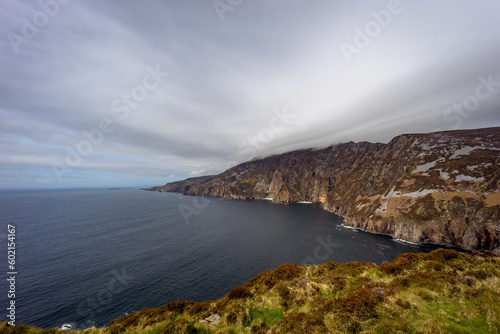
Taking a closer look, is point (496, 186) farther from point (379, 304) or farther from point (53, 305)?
point (53, 305)

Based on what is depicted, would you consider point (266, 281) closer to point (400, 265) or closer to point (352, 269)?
point (352, 269)

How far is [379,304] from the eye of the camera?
524 inches

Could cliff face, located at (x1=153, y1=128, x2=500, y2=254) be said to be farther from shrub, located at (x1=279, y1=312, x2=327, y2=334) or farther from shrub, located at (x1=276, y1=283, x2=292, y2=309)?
shrub, located at (x1=279, y1=312, x2=327, y2=334)

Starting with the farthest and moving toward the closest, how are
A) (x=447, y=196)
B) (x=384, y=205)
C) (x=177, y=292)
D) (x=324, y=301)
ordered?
1. (x=384, y=205)
2. (x=447, y=196)
3. (x=177, y=292)
4. (x=324, y=301)

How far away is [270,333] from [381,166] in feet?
493

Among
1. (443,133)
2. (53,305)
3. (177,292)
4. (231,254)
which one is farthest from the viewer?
(443,133)

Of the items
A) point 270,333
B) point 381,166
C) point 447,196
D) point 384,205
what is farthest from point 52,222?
point 381,166

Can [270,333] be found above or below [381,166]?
below

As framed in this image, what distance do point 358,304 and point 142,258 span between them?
64.5m

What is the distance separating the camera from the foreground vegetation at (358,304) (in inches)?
448

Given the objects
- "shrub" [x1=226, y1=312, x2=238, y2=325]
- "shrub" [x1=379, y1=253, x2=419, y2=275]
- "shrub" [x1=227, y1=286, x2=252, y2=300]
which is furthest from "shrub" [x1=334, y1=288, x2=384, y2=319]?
"shrub" [x1=227, y1=286, x2=252, y2=300]

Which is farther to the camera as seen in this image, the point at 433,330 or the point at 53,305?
the point at 53,305

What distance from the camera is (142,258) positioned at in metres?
57.4

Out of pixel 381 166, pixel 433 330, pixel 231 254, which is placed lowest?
pixel 231 254
